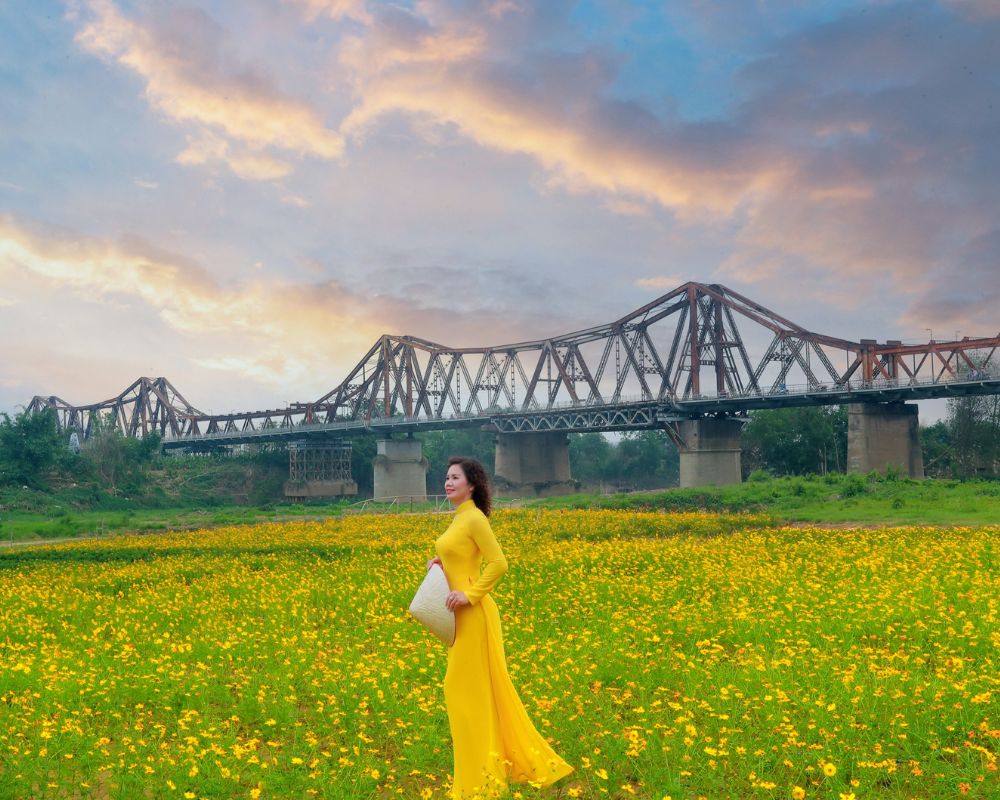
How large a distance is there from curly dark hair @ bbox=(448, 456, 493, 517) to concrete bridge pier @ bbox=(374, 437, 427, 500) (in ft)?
257

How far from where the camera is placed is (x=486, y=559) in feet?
20.9

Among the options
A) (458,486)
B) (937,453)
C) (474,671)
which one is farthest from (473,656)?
(937,453)

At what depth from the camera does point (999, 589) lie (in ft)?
42.1

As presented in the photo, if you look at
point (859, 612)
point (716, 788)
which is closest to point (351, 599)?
point (859, 612)

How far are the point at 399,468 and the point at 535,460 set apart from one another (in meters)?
14.0

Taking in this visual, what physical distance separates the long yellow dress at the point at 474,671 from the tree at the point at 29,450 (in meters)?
65.7

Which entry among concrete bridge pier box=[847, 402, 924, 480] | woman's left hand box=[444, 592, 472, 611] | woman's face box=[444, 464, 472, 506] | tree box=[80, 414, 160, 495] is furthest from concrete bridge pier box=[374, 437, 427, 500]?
woman's left hand box=[444, 592, 472, 611]

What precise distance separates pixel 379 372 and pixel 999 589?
91846mm

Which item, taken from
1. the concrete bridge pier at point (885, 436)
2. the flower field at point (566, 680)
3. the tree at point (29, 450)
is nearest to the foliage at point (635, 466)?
the concrete bridge pier at point (885, 436)

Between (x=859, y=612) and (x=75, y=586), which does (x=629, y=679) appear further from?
(x=75, y=586)

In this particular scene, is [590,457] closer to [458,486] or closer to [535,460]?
[535,460]

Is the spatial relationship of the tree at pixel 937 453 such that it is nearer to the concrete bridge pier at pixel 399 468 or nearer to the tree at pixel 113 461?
the concrete bridge pier at pixel 399 468

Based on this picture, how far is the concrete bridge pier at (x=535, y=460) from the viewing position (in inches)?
3182

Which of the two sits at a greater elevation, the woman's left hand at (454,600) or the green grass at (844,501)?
the woman's left hand at (454,600)
